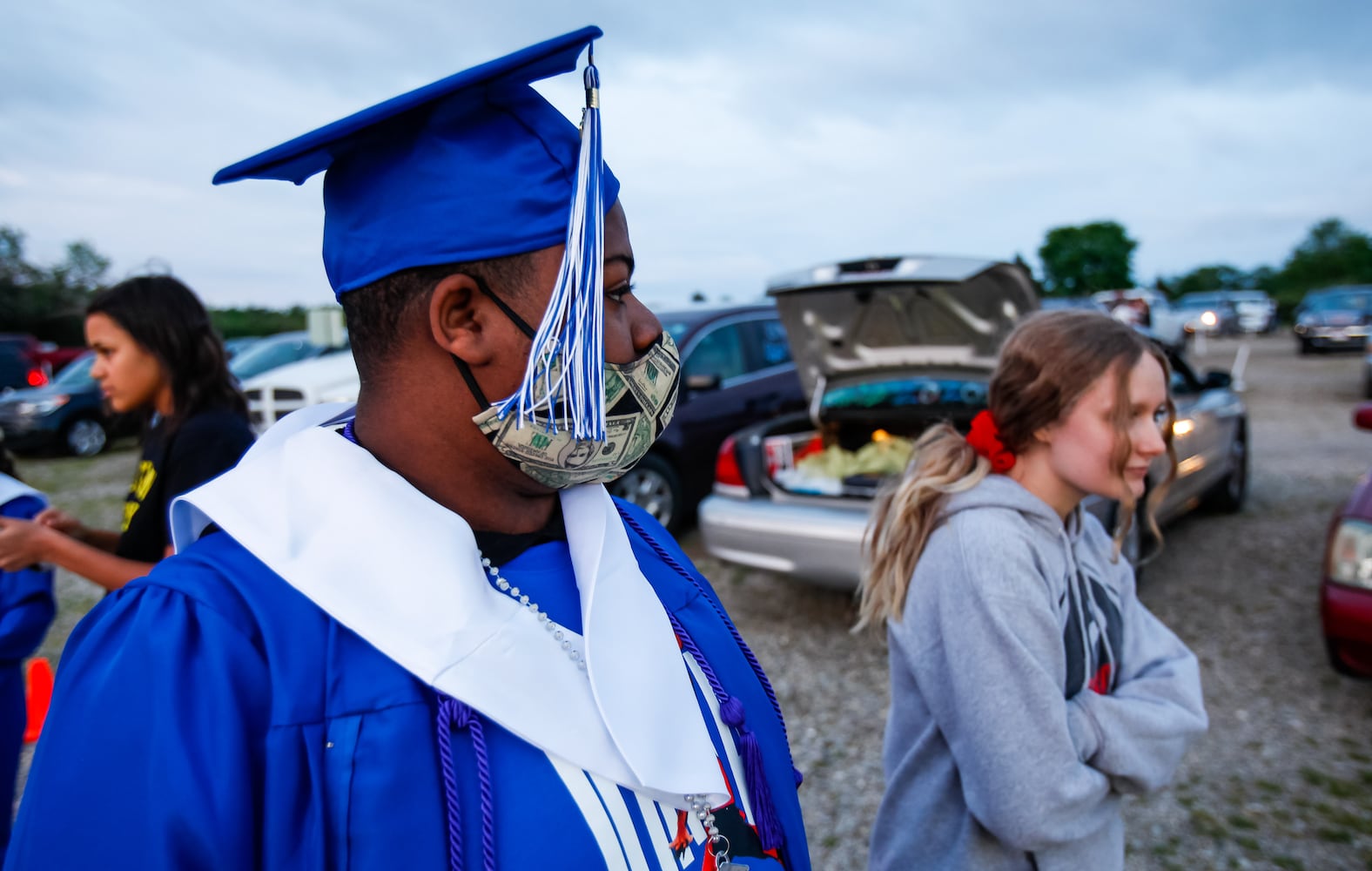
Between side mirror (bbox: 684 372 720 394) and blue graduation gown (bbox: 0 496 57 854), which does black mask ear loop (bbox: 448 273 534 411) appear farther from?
side mirror (bbox: 684 372 720 394)

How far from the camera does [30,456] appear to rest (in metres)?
13.3

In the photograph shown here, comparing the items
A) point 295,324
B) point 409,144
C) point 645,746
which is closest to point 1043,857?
point 645,746

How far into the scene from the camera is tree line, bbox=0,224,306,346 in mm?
29078

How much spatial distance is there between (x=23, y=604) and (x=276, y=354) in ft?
34.6

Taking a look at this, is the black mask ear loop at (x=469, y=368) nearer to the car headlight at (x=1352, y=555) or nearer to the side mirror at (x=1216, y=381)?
the car headlight at (x=1352, y=555)

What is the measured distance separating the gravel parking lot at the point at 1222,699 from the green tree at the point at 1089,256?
54903 millimetres

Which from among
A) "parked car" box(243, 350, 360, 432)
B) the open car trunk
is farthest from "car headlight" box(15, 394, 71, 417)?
the open car trunk

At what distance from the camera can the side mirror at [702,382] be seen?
20.8 ft

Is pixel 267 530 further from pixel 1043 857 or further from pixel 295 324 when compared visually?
pixel 295 324

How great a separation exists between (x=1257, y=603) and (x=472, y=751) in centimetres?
549

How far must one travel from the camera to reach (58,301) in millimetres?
30938

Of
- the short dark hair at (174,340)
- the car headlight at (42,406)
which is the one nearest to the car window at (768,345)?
the short dark hair at (174,340)

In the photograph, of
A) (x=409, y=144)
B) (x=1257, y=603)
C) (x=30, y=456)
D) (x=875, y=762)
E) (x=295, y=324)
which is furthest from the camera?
(x=295, y=324)

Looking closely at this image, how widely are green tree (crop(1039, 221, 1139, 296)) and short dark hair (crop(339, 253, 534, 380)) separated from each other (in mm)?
60639
